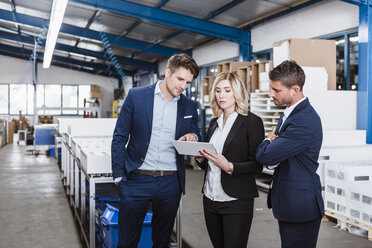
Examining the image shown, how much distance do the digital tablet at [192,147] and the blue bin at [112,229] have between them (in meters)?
0.96

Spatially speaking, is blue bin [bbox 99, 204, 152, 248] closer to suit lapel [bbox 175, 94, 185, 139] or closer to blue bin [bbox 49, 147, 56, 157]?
suit lapel [bbox 175, 94, 185, 139]

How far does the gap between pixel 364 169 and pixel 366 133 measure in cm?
127

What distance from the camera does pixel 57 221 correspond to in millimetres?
4270

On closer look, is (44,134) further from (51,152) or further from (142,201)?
(142,201)

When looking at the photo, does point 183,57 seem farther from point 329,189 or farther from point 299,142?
point 329,189

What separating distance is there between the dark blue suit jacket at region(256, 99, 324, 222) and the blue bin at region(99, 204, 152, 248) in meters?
1.30

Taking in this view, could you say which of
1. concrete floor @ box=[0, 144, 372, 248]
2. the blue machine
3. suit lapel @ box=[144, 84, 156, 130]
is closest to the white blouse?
suit lapel @ box=[144, 84, 156, 130]

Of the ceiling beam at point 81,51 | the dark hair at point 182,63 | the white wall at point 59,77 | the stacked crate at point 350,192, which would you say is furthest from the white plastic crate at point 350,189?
the white wall at point 59,77

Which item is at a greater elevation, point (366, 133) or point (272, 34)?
point (272, 34)

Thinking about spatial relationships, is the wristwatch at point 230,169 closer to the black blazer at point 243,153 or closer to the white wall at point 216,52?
the black blazer at point 243,153

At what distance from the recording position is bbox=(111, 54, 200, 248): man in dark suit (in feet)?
6.51

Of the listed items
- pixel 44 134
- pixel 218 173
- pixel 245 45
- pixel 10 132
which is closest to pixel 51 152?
pixel 44 134

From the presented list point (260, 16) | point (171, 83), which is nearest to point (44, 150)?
point (260, 16)

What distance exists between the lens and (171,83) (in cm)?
195
